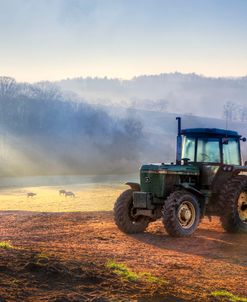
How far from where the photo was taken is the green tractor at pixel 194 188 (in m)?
14.1

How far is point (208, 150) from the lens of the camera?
49.1 ft

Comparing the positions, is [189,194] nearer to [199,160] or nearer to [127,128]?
[199,160]

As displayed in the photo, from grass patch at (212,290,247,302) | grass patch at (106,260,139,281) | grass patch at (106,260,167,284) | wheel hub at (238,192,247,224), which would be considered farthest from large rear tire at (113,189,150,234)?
grass patch at (212,290,247,302)

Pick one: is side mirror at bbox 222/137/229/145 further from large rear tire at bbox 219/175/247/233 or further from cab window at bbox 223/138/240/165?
large rear tire at bbox 219/175/247/233

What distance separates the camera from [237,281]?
8828 millimetres

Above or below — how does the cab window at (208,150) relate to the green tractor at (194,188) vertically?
above

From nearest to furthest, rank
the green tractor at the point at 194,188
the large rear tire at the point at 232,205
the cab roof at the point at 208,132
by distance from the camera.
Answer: the green tractor at the point at 194,188 → the large rear tire at the point at 232,205 → the cab roof at the point at 208,132

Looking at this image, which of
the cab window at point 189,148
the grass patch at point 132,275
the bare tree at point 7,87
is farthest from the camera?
the bare tree at point 7,87

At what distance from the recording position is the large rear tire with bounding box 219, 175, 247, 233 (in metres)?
14.3

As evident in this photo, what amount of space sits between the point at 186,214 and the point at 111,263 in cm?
501

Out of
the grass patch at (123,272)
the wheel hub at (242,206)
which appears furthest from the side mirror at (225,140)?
the grass patch at (123,272)

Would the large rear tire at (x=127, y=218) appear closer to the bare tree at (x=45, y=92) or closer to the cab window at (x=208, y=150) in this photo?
the cab window at (x=208, y=150)

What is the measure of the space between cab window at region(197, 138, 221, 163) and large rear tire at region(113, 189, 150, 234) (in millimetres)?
2411

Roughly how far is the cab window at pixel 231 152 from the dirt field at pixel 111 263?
7.36 feet
